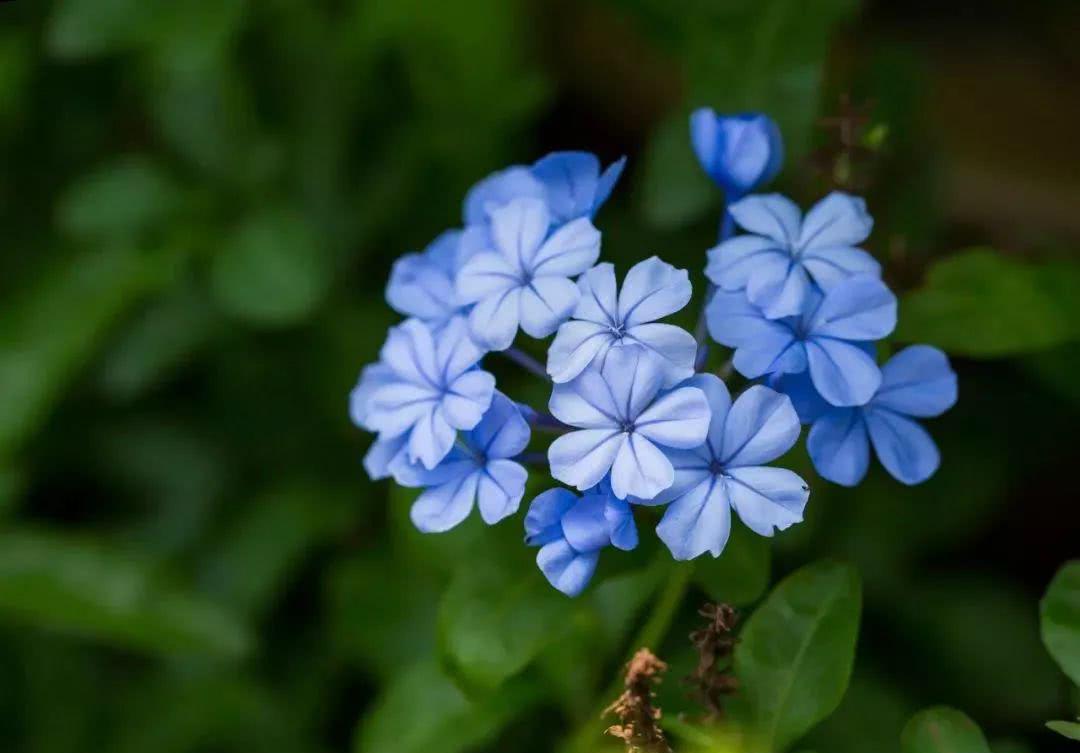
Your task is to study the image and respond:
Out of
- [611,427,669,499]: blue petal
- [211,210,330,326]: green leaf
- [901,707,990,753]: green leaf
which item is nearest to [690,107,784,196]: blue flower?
[611,427,669,499]: blue petal

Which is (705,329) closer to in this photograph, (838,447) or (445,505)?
(838,447)

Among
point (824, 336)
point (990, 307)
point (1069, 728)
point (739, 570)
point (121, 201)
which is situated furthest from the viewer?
point (121, 201)

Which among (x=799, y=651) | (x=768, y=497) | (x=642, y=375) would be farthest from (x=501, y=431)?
(x=799, y=651)

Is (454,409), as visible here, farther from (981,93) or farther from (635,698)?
(981,93)

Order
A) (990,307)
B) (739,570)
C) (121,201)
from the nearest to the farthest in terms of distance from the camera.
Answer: (739,570) < (990,307) < (121,201)

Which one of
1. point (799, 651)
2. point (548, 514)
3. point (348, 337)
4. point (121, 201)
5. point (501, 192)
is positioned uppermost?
point (121, 201)

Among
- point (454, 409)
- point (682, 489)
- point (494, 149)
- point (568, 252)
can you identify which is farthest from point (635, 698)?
point (494, 149)

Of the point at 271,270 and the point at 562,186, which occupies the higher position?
the point at 271,270

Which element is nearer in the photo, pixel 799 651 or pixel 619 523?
pixel 619 523
